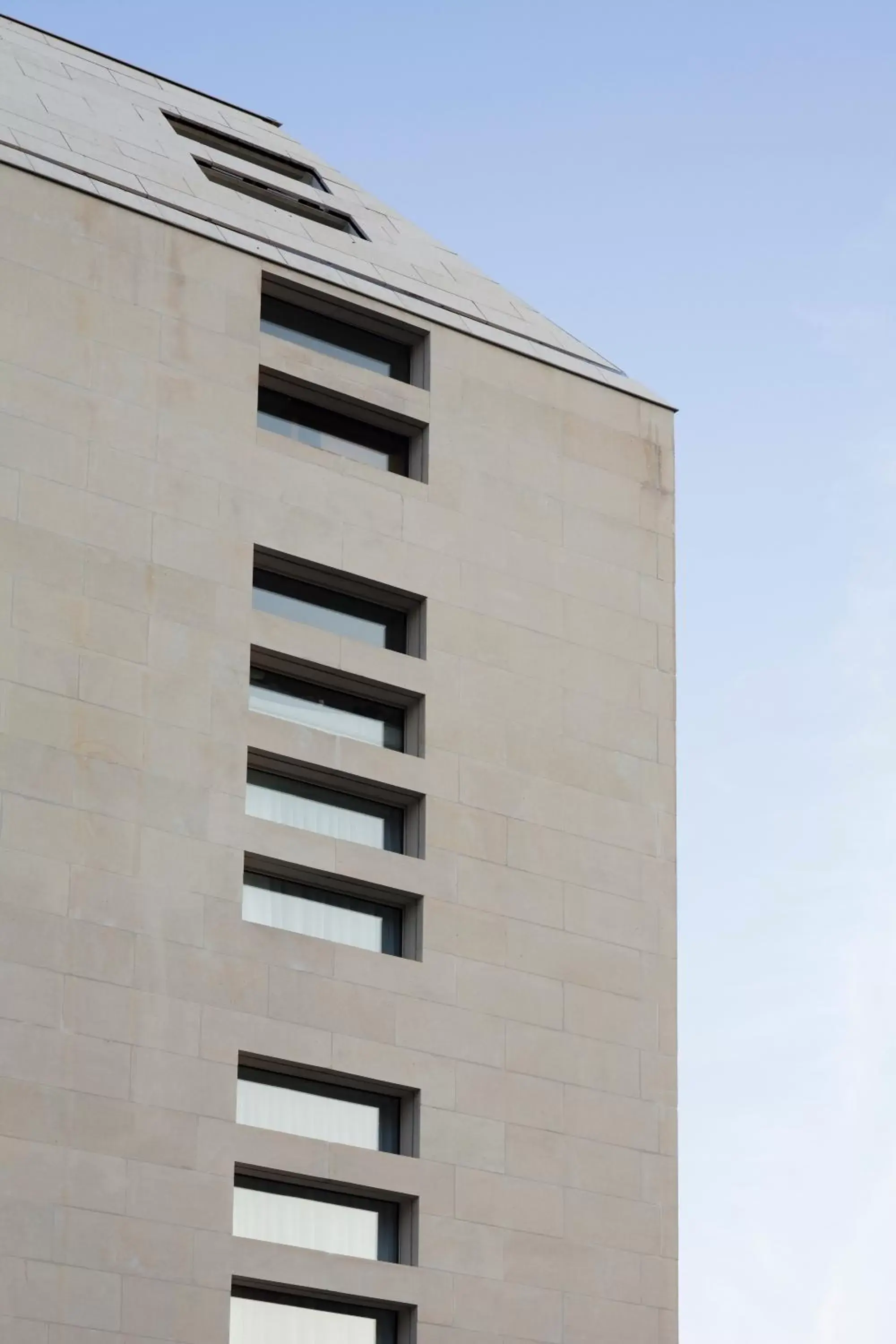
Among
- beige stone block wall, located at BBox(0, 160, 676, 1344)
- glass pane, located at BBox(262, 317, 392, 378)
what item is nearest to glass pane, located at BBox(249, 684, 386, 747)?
beige stone block wall, located at BBox(0, 160, 676, 1344)

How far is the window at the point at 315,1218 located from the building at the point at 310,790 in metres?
0.07

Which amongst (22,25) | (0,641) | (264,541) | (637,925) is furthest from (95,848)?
(22,25)

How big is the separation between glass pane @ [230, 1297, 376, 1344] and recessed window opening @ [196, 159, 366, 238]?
2426cm

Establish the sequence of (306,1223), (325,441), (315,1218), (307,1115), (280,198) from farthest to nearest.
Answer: (280,198) < (325,441) < (307,1115) < (315,1218) < (306,1223)

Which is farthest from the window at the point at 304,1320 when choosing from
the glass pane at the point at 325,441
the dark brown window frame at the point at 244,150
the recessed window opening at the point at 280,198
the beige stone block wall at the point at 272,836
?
the dark brown window frame at the point at 244,150

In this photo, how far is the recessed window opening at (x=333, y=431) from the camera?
46.2 metres

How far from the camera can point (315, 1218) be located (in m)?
40.6

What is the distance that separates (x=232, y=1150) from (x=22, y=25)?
3082 centimetres

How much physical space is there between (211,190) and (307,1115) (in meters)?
19.8

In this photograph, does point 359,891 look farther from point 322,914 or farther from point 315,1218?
point 315,1218

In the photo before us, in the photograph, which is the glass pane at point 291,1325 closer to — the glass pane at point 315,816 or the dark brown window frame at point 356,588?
the glass pane at point 315,816

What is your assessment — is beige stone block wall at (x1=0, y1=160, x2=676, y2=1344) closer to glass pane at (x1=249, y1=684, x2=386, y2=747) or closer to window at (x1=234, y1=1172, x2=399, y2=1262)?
window at (x1=234, y1=1172, x2=399, y2=1262)

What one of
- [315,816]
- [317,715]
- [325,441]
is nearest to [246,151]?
[325,441]

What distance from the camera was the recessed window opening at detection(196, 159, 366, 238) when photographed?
5188 centimetres
